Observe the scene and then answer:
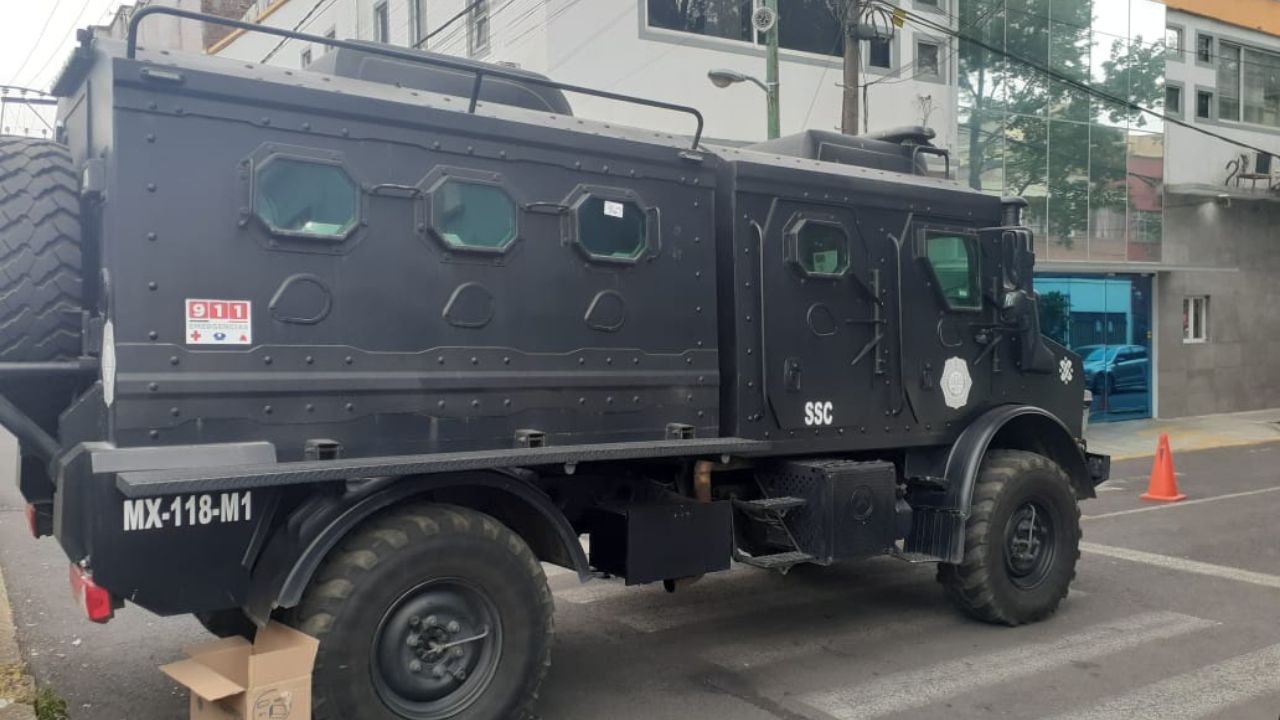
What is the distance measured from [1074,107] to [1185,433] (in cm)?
662

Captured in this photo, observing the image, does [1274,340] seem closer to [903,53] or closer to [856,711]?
[903,53]

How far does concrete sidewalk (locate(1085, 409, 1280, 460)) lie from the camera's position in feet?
Answer: 59.1

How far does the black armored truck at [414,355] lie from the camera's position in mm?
3908

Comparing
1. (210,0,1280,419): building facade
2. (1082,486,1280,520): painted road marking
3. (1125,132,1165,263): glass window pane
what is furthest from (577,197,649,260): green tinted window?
(1125,132,1165,263): glass window pane

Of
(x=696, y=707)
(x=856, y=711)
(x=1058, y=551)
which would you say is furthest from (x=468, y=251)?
(x=1058, y=551)

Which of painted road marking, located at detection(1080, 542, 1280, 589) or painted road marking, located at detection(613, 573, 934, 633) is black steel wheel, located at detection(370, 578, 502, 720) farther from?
painted road marking, located at detection(1080, 542, 1280, 589)

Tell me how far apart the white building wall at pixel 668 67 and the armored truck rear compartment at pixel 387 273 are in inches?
379

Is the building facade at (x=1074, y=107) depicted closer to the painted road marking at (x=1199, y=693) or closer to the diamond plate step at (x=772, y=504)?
the diamond plate step at (x=772, y=504)

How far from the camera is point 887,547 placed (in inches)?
246

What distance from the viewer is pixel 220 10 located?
31.3m

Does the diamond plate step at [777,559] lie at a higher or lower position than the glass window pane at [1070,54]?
lower

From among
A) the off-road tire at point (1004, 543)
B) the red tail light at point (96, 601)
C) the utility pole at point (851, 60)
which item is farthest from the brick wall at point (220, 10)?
the red tail light at point (96, 601)

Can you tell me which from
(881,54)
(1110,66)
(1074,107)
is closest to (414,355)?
(881,54)

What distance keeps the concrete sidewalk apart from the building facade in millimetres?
522
